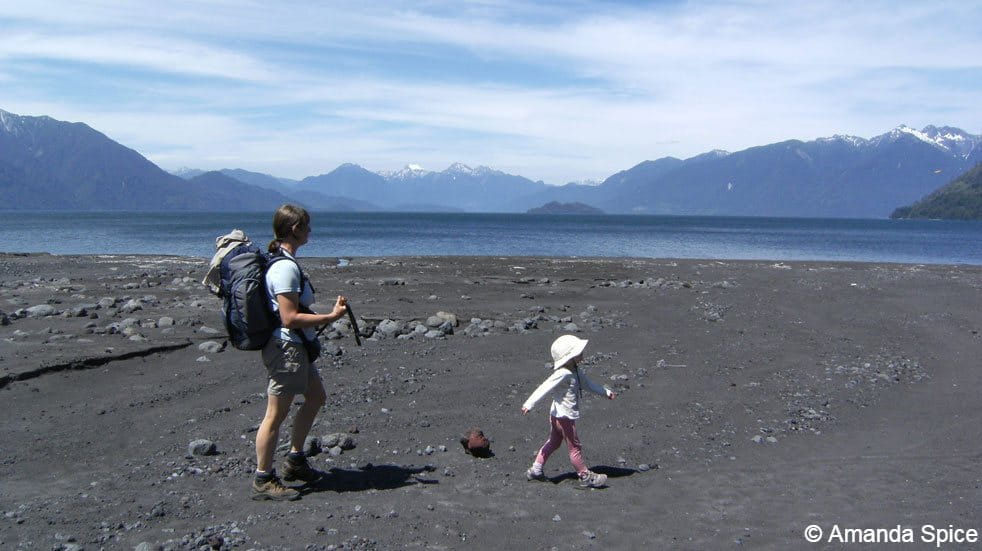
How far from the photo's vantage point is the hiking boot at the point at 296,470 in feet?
22.1

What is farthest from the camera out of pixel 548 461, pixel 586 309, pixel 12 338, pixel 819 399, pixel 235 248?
pixel 586 309

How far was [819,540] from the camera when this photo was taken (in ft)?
19.5

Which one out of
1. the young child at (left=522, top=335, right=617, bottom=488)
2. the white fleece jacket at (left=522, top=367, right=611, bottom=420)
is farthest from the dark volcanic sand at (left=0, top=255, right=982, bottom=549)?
the white fleece jacket at (left=522, top=367, right=611, bottom=420)

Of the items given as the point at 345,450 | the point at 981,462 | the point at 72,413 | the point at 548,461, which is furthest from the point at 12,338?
the point at 981,462

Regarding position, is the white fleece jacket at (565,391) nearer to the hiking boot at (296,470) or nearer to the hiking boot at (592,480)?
the hiking boot at (592,480)

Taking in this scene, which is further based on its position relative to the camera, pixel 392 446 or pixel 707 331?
pixel 707 331

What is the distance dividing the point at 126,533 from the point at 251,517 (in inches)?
36.1

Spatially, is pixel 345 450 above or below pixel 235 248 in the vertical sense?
below

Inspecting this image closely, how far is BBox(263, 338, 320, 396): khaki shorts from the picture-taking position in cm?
628

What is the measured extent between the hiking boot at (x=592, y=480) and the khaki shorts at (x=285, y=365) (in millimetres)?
2679

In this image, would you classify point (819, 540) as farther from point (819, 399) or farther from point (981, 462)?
point (819, 399)

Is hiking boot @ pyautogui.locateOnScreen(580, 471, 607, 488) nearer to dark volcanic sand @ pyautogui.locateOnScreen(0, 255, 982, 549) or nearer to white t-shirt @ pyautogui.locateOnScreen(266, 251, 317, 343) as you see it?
dark volcanic sand @ pyautogui.locateOnScreen(0, 255, 982, 549)

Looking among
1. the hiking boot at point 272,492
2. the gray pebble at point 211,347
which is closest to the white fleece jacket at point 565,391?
the hiking boot at point 272,492

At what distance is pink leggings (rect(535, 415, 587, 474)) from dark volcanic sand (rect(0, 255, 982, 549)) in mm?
258
